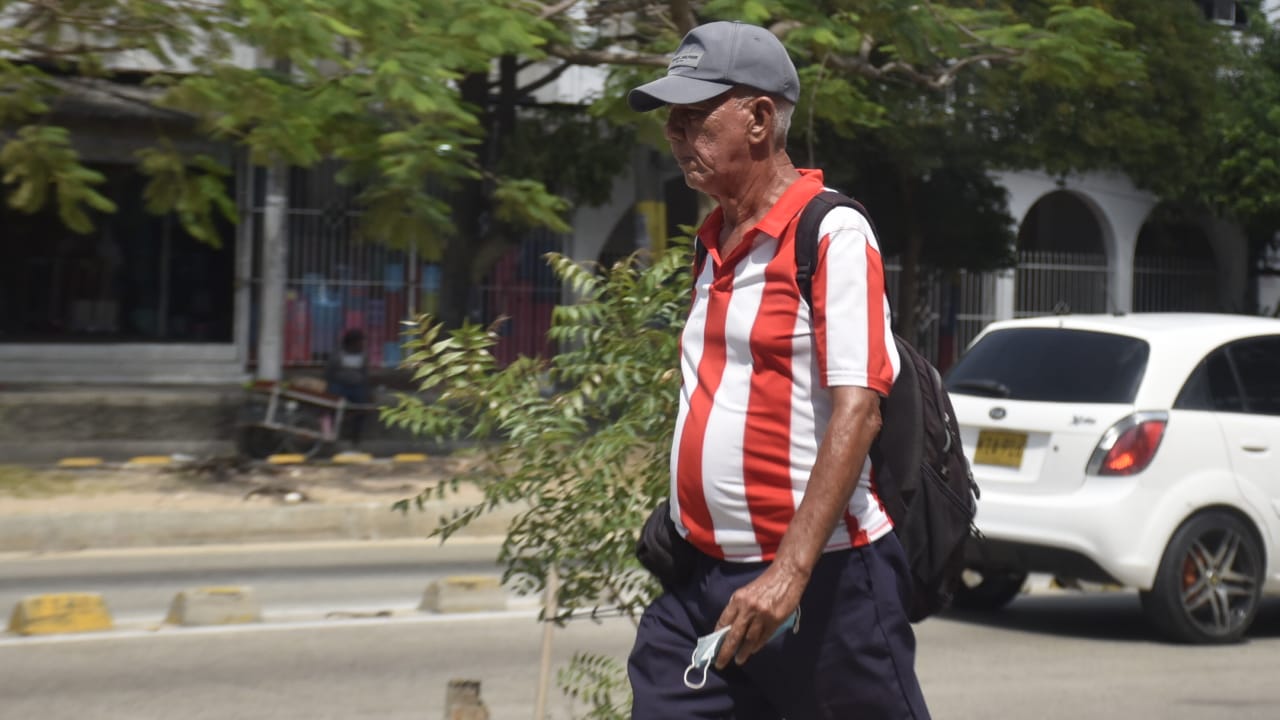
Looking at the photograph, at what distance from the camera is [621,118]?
46.0ft

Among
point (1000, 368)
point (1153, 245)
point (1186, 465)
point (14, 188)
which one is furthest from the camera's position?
point (1153, 245)

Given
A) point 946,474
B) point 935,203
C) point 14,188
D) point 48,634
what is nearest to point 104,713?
point 48,634

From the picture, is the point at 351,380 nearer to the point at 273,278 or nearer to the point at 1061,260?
the point at 273,278

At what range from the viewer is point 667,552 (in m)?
2.81

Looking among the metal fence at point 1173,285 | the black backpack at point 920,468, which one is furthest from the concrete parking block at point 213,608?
the metal fence at point 1173,285

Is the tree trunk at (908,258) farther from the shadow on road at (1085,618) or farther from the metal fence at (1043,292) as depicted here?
the shadow on road at (1085,618)

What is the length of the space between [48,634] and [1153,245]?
78.5ft

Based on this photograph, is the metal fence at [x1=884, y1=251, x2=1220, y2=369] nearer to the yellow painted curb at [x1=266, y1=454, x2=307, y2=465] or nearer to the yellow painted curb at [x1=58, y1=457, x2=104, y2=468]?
the yellow painted curb at [x1=266, y1=454, x2=307, y2=465]

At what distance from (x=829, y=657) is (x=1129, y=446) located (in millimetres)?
4910

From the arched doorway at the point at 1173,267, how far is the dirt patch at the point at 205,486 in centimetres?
1568

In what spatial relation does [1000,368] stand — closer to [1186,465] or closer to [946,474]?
[1186,465]

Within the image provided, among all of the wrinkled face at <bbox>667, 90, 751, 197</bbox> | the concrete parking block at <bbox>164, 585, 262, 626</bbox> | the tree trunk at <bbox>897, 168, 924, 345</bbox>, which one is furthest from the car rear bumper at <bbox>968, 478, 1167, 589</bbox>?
the tree trunk at <bbox>897, 168, 924, 345</bbox>

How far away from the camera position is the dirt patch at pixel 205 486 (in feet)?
39.9

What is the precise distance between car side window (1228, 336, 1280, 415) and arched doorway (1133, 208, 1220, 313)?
18991mm
